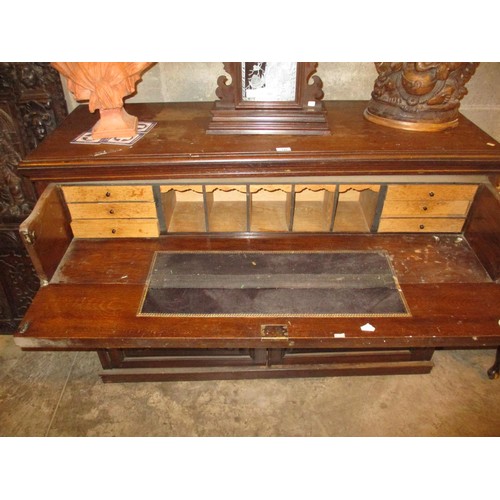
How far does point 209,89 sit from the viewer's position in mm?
2391

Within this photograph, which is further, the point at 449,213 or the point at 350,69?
the point at 350,69

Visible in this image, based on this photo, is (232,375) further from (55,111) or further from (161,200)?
(55,111)

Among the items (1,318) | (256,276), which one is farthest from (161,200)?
(1,318)

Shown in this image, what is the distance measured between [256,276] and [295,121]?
0.88 metres

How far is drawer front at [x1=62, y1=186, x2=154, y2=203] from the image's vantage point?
1.99 metres

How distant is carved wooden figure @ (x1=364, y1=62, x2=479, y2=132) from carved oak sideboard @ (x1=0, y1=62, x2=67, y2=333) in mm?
1892

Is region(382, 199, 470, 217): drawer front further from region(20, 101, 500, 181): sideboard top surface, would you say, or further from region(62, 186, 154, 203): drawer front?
region(62, 186, 154, 203): drawer front

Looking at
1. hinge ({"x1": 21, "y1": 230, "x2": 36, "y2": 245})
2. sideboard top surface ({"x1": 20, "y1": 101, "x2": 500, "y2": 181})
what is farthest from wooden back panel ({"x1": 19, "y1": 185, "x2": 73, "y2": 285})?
sideboard top surface ({"x1": 20, "y1": 101, "x2": 500, "y2": 181})

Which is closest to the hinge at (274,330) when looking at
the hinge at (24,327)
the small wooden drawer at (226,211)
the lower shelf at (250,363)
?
the small wooden drawer at (226,211)

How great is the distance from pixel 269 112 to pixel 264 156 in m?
0.31

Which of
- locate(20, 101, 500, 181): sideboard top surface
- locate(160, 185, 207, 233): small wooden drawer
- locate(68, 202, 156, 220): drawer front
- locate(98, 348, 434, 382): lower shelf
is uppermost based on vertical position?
locate(20, 101, 500, 181): sideboard top surface

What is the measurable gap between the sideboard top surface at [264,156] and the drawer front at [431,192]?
107 mm

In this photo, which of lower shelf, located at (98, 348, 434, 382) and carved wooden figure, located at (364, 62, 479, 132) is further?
lower shelf, located at (98, 348, 434, 382)

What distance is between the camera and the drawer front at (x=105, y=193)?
1.99 meters
